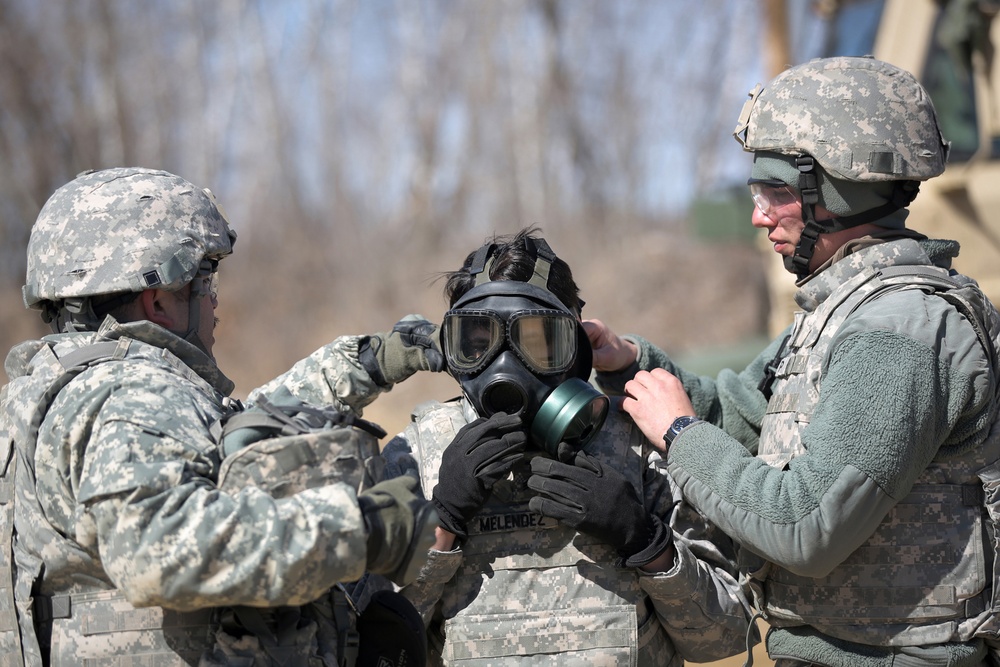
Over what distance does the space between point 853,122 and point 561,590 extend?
166cm

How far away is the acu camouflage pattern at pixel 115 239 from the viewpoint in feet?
9.64

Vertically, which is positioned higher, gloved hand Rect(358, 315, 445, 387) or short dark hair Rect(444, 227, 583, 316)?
short dark hair Rect(444, 227, 583, 316)

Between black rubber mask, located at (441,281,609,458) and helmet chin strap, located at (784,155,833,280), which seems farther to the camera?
helmet chin strap, located at (784,155,833,280)

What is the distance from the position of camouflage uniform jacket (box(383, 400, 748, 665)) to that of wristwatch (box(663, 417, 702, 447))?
0.67ft

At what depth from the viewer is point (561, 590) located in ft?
10.6

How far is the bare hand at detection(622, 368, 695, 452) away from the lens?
3.23 metres

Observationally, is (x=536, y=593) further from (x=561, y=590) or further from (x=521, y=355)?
(x=521, y=355)

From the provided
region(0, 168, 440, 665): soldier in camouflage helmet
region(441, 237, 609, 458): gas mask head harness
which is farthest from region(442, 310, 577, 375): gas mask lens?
region(0, 168, 440, 665): soldier in camouflage helmet

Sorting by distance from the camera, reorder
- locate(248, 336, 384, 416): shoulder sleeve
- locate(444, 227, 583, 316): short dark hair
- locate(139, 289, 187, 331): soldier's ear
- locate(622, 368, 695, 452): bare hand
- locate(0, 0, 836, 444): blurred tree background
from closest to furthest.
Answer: locate(139, 289, 187, 331): soldier's ear < locate(622, 368, 695, 452): bare hand < locate(444, 227, 583, 316): short dark hair < locate(248, 336, 384, 416): shoulder sleeve < locate(0, 0, 836, 444): blurred tree background

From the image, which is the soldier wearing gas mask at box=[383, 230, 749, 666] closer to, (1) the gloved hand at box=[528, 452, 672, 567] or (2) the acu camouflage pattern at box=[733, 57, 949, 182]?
(1) the gloved hand at box=[528, 452, 672, 567]

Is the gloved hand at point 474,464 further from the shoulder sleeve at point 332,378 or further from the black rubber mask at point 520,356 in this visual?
the shoulder sleeve at point 332,378

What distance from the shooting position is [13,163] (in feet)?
64.4

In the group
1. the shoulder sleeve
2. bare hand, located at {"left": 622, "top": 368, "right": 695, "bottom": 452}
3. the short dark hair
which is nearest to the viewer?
bare hand, located at {"left": 622, "top": 368, "right": 695, "bottom": 452}

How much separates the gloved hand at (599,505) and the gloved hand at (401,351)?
0.74 meters
